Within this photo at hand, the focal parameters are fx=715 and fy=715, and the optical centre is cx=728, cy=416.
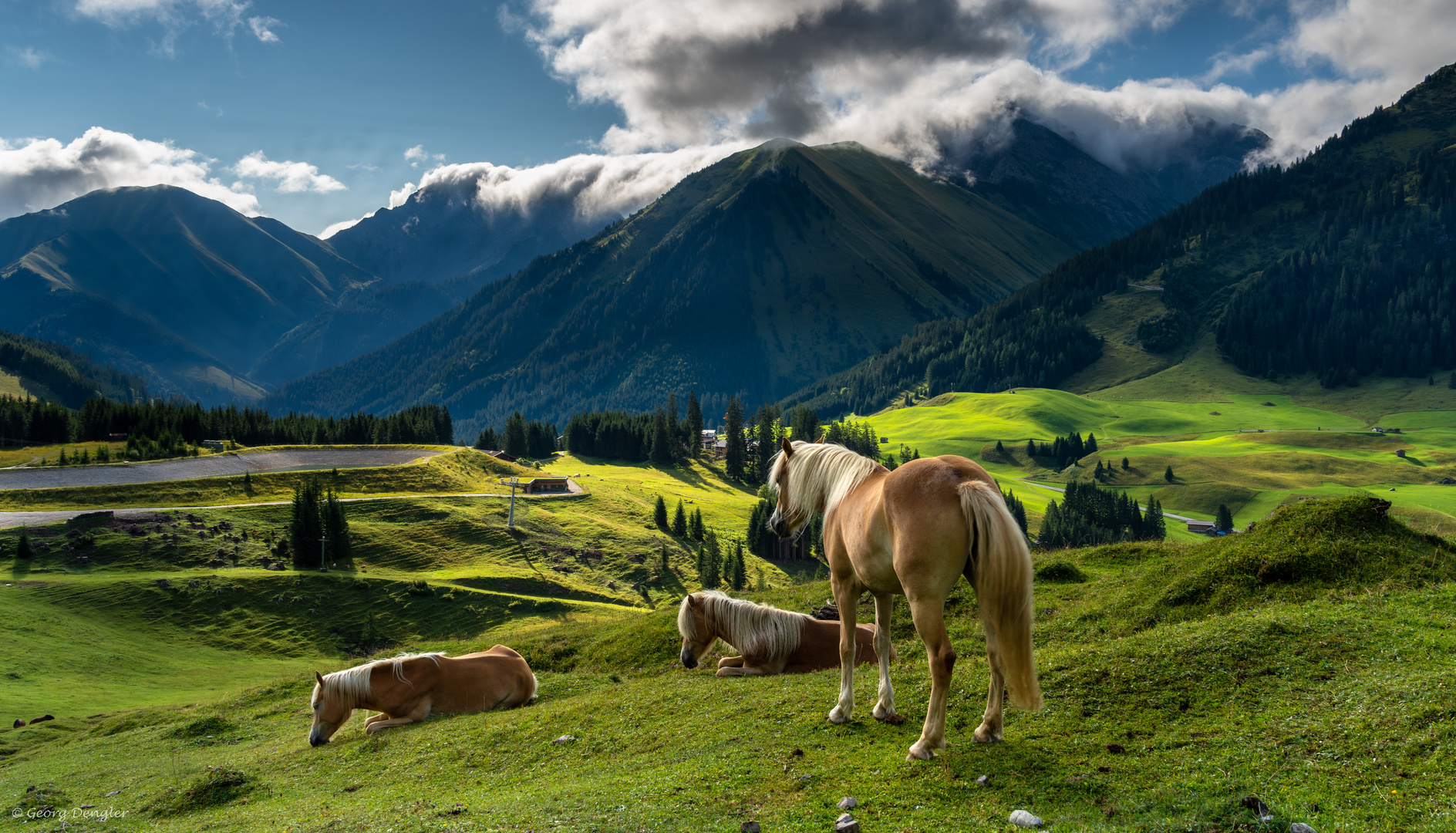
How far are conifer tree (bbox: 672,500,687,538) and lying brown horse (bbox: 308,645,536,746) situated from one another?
9348cm

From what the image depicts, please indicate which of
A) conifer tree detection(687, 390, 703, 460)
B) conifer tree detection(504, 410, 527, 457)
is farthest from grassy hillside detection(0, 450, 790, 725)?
conifer tree detection(687, 390, 703, 460)

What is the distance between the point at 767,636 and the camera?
1634cm

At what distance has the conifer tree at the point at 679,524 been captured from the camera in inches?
4365

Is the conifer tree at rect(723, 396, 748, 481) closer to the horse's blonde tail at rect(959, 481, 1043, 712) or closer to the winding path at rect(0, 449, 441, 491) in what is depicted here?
the winding path at rect(0, 449, 441, 491)

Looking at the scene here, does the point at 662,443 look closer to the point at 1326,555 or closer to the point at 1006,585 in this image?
the point at 1326,555

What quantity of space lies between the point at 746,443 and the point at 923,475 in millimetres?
177982

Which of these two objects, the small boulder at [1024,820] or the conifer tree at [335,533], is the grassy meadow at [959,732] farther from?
the conifer tree at [335,533]

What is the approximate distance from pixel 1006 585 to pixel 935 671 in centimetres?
143

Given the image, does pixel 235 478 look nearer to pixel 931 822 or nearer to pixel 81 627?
pixel 81 627

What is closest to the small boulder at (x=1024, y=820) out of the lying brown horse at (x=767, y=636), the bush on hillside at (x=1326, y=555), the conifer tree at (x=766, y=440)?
the lying brown horse at (x=767, y=636)

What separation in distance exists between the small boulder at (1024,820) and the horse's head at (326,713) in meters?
14.6

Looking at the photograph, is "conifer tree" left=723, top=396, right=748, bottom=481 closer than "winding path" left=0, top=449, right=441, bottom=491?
No

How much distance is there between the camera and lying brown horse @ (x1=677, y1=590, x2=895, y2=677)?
53.2 feet

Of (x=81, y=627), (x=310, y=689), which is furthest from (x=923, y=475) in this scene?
(x=81, y=627)
